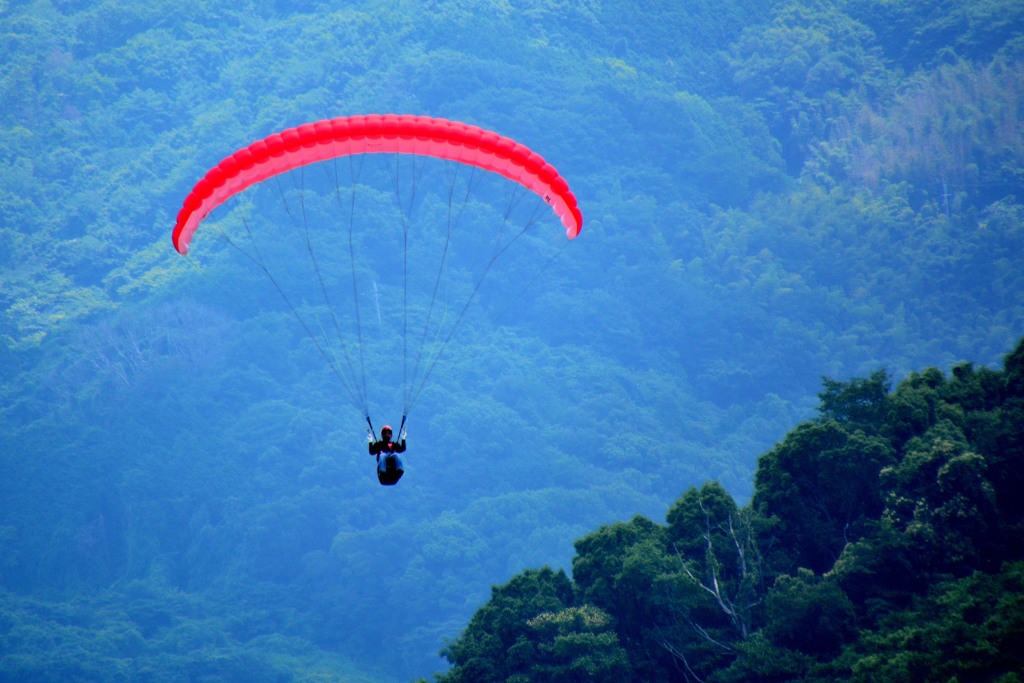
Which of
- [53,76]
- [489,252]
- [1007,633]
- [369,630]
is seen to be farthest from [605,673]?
[53,76]

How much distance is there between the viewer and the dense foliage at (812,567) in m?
34.7

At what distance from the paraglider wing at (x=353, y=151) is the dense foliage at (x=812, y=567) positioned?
43.1 feet

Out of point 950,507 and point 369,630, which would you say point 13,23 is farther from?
point 950,507

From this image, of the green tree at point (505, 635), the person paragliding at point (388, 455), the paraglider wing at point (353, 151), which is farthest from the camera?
the green tree at point (505, 635)

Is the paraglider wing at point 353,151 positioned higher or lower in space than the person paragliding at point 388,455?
higher

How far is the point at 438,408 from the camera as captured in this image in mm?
123688

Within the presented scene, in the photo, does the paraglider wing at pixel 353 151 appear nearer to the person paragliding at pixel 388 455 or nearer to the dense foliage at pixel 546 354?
the person paragliding at pixel 388 455

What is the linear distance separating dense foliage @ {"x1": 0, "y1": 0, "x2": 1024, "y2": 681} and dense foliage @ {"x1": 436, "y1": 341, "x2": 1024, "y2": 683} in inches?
4.8

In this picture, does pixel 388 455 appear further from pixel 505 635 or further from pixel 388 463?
pixel 505 635

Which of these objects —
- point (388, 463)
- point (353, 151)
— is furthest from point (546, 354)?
point (388, 463)

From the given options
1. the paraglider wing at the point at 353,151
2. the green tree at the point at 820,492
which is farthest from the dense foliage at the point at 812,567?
the paraglider wing at the point at 353,151

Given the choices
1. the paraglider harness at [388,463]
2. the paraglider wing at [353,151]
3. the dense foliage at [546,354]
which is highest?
the dense foliage at [546,354]

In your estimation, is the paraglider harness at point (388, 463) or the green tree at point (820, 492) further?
the green tree at point (820, 492)

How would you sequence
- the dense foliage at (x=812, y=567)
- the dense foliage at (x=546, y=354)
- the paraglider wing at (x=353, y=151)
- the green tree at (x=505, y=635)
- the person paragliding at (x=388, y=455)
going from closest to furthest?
the person paragliding at (x=388, y=455)
the paraglider wing at (x=353, y=151)
the dense foliage at (x=812, y=567)
the green tree at (x=505, y=635)
the dense foliage at (x=546, y=354)
